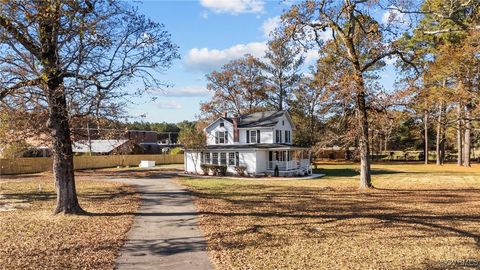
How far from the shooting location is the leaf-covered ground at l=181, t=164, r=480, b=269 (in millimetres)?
8773

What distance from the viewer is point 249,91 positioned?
58.3 meters

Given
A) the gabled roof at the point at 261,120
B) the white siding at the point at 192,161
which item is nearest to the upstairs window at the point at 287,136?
the gabled roof at the point at 261,120

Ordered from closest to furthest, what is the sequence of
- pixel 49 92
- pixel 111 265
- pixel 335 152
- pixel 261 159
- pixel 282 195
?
1. pixel 111 265
2. pixel 49 92
3. pixel 282 195
4. pixel 261 159
5. pixel 335 152

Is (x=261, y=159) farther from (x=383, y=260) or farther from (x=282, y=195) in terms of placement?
(x=383, y=260)

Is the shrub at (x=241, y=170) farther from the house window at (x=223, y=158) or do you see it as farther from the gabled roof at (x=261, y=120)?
the gabled roof at (x=261, y=120)

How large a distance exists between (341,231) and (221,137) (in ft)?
105

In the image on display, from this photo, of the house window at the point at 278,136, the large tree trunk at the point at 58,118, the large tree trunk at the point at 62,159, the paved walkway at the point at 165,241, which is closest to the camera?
the paved walkway at the point at 165,241

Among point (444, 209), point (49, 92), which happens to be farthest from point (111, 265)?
point (444, 209)

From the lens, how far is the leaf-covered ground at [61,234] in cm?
870

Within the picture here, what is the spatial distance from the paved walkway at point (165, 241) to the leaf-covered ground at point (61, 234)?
0.36 m

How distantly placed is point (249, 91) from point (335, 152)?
20.8 meters

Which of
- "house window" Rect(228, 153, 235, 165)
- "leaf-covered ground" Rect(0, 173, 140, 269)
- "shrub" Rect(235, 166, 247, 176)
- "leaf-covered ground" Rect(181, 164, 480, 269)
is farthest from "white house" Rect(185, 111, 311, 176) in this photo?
"leaf-covered ground" Rect(0, 173, 140, 269)

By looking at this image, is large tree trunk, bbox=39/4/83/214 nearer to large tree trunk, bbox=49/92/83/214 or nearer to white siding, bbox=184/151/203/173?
large tree trunk, bbox=49/92/83/214

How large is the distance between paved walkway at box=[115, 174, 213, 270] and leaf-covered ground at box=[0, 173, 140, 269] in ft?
1.20
